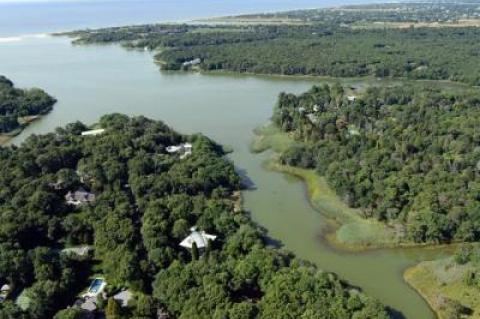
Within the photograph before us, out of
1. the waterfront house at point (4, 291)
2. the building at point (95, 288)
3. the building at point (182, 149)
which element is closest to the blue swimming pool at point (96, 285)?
the building at point (95, 288)

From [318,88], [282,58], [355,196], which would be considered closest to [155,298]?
[355,196]

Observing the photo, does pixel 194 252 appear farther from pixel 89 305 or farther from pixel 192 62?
pixel 192 62

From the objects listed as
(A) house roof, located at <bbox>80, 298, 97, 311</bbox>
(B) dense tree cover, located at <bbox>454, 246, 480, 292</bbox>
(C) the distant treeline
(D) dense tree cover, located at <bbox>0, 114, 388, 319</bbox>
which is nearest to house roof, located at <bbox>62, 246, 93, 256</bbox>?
(D) dense tree cover, located at <bbox>0, 114, 388, 319</bbox>

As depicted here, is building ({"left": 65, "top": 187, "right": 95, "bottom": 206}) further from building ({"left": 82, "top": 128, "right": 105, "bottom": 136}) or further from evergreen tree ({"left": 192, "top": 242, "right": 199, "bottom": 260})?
building ({"left": 82, "top": 128, "right": 105, "bottom": 136})

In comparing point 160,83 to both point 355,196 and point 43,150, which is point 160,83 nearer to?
point 43,150

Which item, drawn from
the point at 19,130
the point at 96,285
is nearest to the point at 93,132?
the point at 19,130
